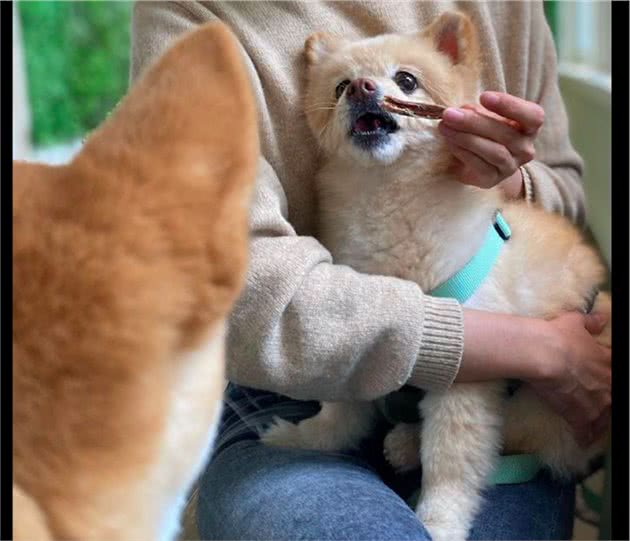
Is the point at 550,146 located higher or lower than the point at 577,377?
higher

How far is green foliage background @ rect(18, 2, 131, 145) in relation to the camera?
233 centimetres

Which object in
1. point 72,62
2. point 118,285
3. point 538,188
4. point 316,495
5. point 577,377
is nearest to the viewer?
point 118,285

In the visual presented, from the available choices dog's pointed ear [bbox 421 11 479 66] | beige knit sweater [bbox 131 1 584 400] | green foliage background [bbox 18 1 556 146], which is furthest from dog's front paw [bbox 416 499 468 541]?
green foliage background [bbox 18 1 556 146]

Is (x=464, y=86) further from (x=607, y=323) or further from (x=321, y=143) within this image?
(x=607, y=323)

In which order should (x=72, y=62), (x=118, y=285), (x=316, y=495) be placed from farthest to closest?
1. (x=72, y=62)
2. (x=316, y=495)
3. (x=118, y=285)

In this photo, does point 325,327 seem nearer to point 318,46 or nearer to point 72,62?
point 318,46

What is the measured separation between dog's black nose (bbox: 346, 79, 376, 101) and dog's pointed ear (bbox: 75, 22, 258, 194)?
0.52m

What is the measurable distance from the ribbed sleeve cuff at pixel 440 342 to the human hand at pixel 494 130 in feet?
0.54

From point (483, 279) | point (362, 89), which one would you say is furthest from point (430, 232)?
point (362, 89)

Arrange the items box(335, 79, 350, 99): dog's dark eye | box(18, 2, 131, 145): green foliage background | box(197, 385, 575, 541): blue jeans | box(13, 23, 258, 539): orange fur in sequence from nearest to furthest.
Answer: box(13, 23, 258, 539): orange fur
box(197, 385, 575, 541): blue jeans
box(335, 79, 350, 99): dog's dark eye
box(18, 2, 131, 145): green foliage background

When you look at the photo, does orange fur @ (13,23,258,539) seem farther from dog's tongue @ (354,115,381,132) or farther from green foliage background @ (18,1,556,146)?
green foliage background @ (18,1,556,146)

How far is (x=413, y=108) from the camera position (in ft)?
2.72

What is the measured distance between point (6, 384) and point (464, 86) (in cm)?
73

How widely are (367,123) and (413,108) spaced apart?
6cm
